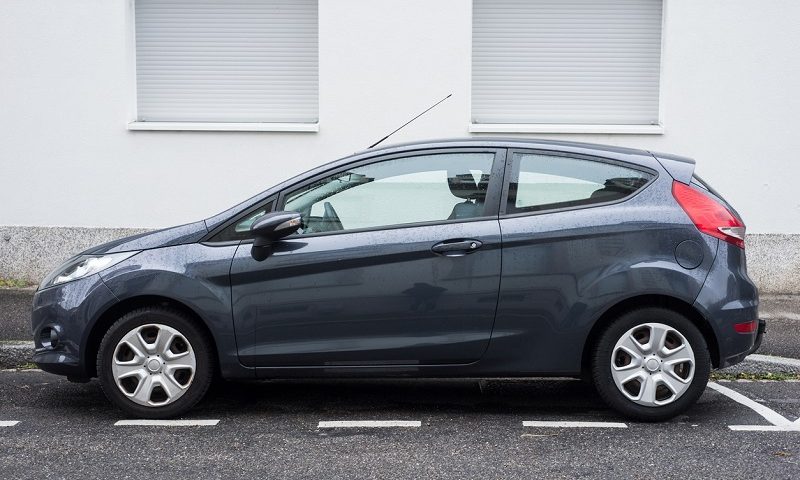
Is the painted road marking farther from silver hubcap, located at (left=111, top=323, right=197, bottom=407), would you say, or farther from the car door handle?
silver hubcap, located at (left=111, top=323, right=197, bottom=407)

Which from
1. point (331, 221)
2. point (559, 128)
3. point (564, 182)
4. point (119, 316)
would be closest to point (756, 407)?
point (564, 182)

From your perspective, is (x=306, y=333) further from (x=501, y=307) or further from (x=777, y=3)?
(x=777, y=3)

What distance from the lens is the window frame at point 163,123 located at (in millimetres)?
10469

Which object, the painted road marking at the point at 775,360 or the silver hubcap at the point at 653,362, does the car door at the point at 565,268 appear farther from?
the painted road marking at the point at 775,360

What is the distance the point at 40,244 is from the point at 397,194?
596cm

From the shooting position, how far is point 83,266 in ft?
19.4

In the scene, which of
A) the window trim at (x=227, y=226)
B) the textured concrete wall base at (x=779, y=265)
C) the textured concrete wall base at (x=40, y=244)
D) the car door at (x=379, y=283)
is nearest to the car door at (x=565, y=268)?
the car door at (x=379, y=283)

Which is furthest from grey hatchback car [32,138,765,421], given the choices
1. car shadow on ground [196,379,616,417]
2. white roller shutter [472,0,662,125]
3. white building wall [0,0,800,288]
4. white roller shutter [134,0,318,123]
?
white roller shutter [134,0,318,123]

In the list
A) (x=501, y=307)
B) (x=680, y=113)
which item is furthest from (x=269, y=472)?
(x=680, y=113)

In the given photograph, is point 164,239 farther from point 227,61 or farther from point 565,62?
point 565,62

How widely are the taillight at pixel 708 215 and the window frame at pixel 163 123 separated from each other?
5355mm

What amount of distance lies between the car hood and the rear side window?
1.71m

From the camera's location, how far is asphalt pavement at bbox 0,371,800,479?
4887 millimetres

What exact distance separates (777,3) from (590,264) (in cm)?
574
